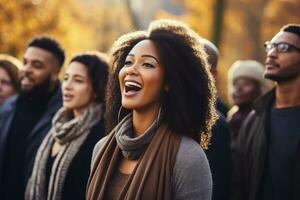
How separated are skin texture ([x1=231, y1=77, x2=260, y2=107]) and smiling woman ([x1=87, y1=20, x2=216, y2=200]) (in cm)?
386

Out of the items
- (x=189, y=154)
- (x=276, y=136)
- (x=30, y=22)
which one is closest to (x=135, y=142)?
(x=189, y=154)

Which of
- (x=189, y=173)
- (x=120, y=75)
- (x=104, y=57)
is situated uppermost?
(x=104, y=57)

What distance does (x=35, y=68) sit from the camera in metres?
7.25

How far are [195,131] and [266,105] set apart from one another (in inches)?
101

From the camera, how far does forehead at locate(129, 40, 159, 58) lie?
428 cm

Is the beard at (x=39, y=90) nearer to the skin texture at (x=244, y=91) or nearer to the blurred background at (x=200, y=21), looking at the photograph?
the skin texture at (x=244, y=91)

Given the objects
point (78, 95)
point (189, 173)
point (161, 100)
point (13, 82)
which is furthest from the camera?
point (13, 82)

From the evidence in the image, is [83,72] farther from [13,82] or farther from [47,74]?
[13,82]

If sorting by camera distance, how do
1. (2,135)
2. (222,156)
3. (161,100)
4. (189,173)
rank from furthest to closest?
(2,135), (222,156), (161,100), (189,173)

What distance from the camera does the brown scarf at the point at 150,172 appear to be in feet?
13.3

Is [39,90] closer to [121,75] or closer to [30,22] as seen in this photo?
[121,75]

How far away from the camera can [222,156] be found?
5699 mm

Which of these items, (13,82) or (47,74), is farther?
(13,82)

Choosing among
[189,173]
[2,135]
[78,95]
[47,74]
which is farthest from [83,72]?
[189,173]
